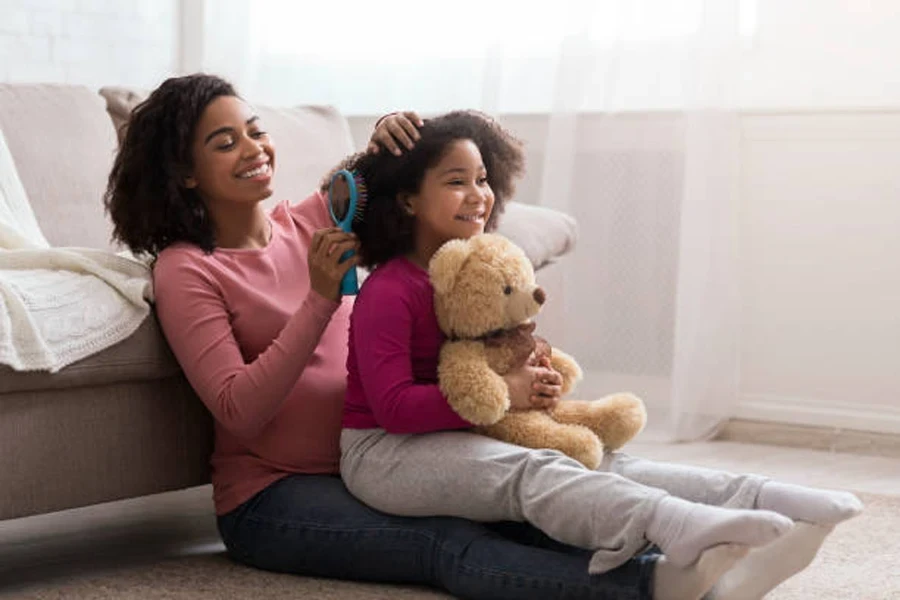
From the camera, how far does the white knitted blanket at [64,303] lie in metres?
1.90

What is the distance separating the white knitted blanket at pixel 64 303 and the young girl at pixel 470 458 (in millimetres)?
312

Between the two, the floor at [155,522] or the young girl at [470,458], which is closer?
the young girl at [470,458]

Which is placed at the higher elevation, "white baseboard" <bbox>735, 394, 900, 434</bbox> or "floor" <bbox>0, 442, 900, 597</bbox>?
"white baseboard" <bbox>735, 394, 900, 434</bbox>

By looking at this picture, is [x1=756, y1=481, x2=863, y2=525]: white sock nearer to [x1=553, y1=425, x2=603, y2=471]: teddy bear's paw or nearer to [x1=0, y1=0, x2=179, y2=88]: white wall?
[x1=553, y1=425, x2=603, y2=471]: teddy bear's paw

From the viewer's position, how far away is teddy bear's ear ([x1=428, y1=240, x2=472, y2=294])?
1933mm

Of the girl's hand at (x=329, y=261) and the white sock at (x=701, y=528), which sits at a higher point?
the girl's hand at (x=329, y=261)

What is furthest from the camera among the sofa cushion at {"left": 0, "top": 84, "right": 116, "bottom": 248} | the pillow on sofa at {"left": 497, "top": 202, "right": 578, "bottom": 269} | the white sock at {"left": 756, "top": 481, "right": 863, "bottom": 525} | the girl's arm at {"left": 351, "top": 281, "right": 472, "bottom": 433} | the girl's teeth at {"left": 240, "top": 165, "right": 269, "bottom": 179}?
the pillow on sofa at {"left": 497, "top": 202, "right": 578, "bottom": 269}

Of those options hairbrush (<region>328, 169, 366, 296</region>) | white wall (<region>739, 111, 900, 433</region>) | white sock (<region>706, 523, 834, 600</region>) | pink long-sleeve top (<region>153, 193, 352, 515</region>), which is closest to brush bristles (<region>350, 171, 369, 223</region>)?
hairbrush (<region>328, 169, 366, 296</region>)

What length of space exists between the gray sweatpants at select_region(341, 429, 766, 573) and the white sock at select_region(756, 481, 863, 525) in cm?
4

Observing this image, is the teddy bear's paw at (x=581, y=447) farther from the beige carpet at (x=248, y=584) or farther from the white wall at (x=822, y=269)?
the white wall at (x=822, y=269)

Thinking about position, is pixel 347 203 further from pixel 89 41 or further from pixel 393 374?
pixel 89 41

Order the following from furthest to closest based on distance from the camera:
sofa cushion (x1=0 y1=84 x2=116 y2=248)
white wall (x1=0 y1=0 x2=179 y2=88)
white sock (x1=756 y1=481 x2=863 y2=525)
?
white wall (x1=0 y1=0 x2=179 y2=88) < sofa cushion (x1=0 y1=84 x2=116 y2=248) < white sock (x1=756 y1=481 x2=863 y2=525)

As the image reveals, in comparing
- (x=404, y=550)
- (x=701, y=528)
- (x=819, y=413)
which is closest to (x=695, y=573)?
(x=701, y=528)

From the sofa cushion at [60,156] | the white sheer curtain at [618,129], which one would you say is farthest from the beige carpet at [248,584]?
the white sheer curtain at [618,129]
